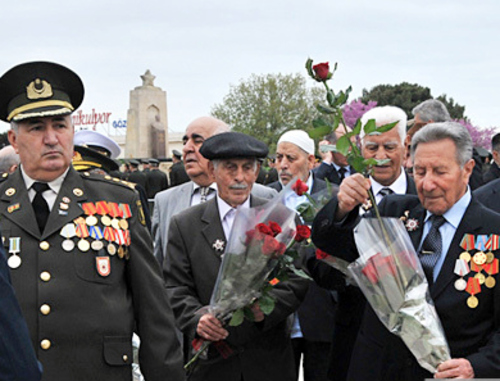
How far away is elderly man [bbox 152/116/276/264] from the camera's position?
242 inches

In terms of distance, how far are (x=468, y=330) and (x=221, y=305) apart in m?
1.27

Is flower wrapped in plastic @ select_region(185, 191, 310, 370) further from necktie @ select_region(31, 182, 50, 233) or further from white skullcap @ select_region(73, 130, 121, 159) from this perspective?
white skullcap @ select_region(73, 130, 121, 159)

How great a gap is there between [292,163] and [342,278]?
98.8 inches

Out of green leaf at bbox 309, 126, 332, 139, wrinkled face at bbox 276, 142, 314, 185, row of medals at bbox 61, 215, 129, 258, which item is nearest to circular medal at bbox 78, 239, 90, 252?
row of medals at bbox 61, 215, 129, 258

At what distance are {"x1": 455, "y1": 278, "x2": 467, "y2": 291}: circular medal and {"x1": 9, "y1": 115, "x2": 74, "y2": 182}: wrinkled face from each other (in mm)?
1874

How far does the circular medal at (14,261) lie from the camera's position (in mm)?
3712

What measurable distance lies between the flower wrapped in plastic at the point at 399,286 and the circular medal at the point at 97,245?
1.14 metres

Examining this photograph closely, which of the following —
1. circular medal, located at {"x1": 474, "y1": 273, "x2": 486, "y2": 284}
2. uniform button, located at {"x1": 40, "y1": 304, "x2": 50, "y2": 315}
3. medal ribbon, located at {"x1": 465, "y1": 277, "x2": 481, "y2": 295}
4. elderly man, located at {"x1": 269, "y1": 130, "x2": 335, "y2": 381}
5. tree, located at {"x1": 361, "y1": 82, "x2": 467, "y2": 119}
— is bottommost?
elderly man, located at {"x1": 269, "y1": 130, "x2": 335, "y2": 381}

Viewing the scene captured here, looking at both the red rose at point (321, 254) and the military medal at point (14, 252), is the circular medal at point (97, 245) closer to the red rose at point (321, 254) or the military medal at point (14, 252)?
→ the military medal at point (14, 252)

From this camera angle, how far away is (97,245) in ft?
12.6

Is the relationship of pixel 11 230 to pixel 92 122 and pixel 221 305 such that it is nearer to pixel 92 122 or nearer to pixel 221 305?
pixel 221 305

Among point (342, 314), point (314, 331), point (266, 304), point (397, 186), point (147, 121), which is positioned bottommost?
point (314, 331)

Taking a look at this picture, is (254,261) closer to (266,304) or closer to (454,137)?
(266,304)

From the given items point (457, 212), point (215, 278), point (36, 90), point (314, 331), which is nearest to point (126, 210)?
point (36, 90)
